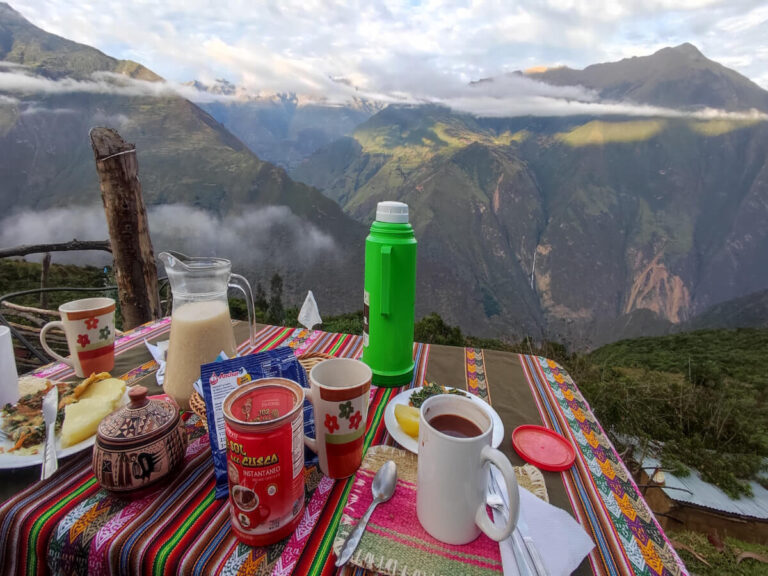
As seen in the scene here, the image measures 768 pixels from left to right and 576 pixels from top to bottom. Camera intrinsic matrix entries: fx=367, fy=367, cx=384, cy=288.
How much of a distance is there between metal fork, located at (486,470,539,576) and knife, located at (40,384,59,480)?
0.98m

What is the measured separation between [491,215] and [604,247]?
26936 mm

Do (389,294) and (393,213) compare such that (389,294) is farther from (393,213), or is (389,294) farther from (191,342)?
(191,342)

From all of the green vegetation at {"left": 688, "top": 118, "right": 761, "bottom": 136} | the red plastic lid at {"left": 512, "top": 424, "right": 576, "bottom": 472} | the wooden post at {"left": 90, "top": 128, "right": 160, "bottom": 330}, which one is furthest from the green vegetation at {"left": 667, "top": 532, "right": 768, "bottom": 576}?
the green vegetation at {"left": 688, "top": 118, "right": 761, "bottom": 136}

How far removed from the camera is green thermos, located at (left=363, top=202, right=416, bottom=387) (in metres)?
1.20

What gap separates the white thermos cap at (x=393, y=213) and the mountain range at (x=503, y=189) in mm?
49586

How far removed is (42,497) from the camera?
80 centimetres

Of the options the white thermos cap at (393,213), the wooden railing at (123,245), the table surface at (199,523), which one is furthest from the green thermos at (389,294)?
the wooden railing at (123,245)

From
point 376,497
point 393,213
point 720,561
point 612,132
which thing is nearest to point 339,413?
point 376,497

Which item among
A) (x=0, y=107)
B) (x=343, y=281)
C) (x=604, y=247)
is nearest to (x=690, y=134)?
(x=604, y=247)

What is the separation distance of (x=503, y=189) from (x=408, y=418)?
10185cm

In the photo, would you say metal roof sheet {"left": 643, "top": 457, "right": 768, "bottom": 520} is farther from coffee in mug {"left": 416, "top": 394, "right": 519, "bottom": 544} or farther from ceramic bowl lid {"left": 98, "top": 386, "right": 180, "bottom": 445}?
ceramic bowl lid {"left": 98, "top": 386, "right": 180, "bottom": 445}

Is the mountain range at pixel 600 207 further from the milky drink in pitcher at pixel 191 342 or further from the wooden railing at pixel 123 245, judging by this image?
the milky drink in pitcher at pixel 191 342

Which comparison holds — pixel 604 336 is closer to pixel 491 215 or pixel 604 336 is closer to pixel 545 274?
pixel 545 274

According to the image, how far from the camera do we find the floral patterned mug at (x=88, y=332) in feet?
4.00
